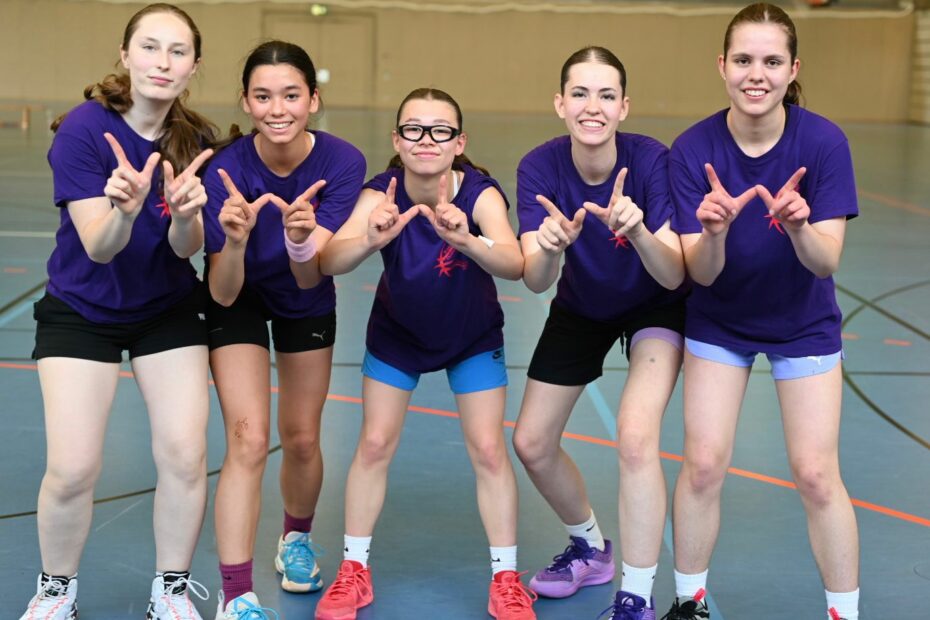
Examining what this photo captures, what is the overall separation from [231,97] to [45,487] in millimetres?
27046

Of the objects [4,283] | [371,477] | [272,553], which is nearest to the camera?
[371,477]

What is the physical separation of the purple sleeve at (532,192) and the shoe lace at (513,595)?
1.09 m

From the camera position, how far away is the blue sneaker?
3.81 metres

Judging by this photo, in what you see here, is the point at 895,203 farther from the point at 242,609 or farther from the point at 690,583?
the point at 242,609

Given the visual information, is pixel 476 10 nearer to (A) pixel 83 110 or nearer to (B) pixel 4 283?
(B) pixel 4 283

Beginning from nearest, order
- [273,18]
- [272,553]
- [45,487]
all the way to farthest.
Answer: [45,487] < [272,553] < [273,18]

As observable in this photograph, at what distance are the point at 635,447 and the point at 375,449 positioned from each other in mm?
826

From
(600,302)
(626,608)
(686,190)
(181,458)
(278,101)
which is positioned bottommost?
(626,608)

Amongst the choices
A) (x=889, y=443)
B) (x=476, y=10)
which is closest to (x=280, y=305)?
(x=889, y=443)

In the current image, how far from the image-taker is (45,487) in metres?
3.33

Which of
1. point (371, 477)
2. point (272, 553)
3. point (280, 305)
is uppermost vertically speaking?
point (280, 305)

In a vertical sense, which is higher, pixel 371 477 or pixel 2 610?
pixel 371 477

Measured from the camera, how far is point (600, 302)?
370 cm

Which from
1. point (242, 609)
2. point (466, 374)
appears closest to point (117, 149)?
point (466, 374)
